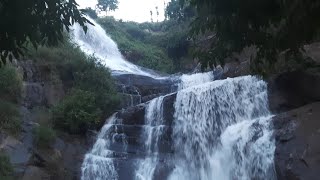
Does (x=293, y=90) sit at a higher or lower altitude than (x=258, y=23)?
lower

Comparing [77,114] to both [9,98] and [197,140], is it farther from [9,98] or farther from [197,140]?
[197,140]

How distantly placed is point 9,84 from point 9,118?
181cm

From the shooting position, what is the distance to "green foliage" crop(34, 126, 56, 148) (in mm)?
14211

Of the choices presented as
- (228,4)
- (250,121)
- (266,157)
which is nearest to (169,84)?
(250,121)

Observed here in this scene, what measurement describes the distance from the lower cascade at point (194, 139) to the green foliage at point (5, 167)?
2.37 metres

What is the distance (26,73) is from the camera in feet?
57.4

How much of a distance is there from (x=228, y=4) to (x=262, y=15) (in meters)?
0.34

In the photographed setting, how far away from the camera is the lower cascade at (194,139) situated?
13.1 meters

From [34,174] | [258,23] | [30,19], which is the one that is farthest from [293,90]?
[30,19]

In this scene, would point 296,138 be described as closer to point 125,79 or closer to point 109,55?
point 125,79

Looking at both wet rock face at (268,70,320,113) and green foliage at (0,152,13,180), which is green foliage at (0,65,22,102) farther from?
wet rock face at (268,70,320,113)

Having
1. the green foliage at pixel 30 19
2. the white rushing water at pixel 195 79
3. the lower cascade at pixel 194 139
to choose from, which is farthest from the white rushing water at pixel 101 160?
the green foliage at pixel 30 19

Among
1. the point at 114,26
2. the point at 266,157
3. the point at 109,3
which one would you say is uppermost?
the point at 109,3

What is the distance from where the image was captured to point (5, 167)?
40.2 feet
